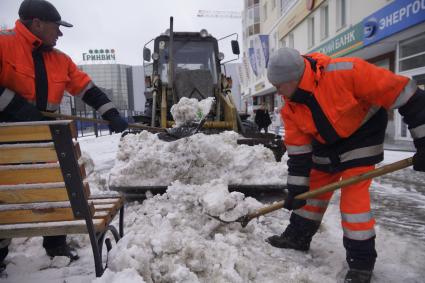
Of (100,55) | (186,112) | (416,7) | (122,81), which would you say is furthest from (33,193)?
(100,55)

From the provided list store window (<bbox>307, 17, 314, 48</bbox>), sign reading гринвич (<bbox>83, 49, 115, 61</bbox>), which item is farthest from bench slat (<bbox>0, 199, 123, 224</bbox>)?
sign reading гринвич (<bbox>83, 49, 115, 61</bbox>)

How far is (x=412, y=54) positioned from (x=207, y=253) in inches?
361

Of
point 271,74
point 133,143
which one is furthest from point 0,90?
point 133,143

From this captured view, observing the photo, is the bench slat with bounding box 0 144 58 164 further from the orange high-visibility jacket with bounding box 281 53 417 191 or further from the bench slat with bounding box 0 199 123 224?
the orange high-visibility jacket with bounding box 281 53 417 191

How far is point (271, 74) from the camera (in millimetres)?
2291

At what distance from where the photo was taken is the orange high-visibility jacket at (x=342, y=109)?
2.10m

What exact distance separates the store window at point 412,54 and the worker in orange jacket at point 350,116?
7.85 m

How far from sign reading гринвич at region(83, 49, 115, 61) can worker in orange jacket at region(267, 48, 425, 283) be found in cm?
4455

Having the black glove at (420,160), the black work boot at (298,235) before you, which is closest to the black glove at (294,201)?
the black work boot at (298,235)

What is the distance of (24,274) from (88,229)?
96cm

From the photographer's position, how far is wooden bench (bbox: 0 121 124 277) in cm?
170

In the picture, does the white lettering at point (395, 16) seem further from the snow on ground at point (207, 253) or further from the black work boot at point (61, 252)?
the black work boot at point (61, 252)

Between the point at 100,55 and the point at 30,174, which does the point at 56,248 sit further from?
the point at 100,55

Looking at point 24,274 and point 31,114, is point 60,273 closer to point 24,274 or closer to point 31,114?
point 24,274
